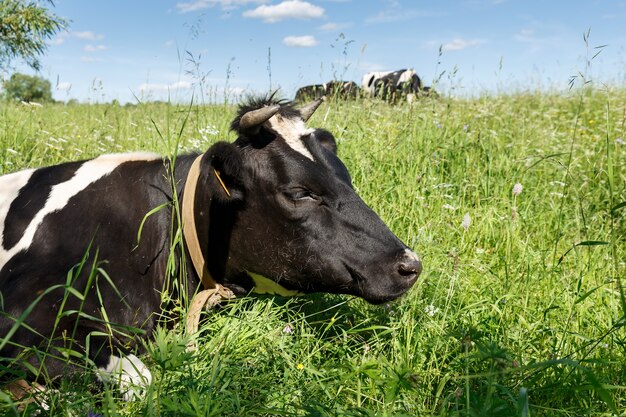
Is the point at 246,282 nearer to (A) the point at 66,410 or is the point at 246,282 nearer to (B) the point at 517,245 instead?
(A) the point at 66,410

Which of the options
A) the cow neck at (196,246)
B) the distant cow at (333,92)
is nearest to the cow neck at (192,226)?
the cow neck at (196,246)

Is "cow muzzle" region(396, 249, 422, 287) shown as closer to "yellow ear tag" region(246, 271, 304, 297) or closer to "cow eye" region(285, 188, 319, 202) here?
"cow eye" region(285, 188, 319, 202)

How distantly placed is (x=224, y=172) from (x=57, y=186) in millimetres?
1147

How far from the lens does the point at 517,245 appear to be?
4.45 m

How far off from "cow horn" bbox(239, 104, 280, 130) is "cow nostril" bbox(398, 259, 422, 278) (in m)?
1.03

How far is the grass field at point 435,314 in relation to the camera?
7.36 feet

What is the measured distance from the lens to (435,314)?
328cm

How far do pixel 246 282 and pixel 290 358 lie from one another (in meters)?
0.69

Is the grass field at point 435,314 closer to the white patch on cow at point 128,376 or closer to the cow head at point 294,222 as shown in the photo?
the white patch on cow at point 128,376

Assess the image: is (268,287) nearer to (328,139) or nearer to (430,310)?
(430,310)

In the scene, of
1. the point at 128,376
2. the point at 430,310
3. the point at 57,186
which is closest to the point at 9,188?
the point at 57,186

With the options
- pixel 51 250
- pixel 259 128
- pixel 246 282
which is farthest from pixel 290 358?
pixel 51 250

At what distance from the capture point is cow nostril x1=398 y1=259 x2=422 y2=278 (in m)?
2.89

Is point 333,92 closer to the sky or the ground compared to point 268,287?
closer to the sky
